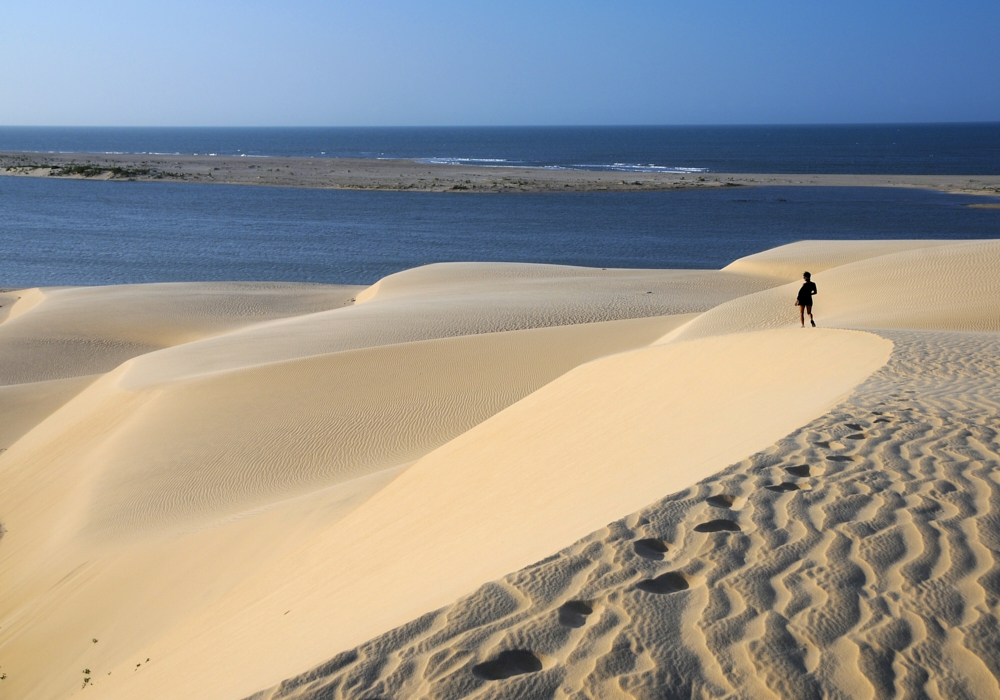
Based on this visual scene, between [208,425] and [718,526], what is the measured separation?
404 inches

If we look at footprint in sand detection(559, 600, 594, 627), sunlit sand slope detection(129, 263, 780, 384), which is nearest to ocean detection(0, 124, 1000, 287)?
sunlit sand slope detection(129, 263, 780, 384)

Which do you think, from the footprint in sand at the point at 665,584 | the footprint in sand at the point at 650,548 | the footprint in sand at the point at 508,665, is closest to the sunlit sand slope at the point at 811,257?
the footprint in sand at the point at 650,548

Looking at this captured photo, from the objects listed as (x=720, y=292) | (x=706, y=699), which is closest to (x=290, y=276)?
(x=720, y=292)

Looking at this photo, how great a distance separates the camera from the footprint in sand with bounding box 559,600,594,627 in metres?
3.54

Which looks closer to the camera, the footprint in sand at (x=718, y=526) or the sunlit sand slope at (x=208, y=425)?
the footprint in sand at (x=718, y=526)

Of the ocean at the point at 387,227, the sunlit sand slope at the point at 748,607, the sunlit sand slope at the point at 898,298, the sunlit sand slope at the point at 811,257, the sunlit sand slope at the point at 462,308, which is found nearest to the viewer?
the sunlit sand slope at the point at 748,607

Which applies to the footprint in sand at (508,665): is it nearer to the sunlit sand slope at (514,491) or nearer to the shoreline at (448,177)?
the sunlit sand slope at (514,491)

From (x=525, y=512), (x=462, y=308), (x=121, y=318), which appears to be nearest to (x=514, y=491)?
(x=525, y=512)

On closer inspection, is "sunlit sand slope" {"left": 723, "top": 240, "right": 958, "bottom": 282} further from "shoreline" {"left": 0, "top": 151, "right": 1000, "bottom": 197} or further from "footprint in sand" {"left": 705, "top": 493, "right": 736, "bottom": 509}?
"shoreline" {"left": 0, "top": 151, "right": 1000, "bottom": 197}

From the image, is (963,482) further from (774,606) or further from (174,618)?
(174,618)

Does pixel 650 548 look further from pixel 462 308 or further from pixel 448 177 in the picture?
pixel 448 177

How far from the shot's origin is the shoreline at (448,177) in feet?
228

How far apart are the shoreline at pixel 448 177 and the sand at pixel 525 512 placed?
52.6 meters

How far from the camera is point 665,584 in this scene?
3.81 meters
